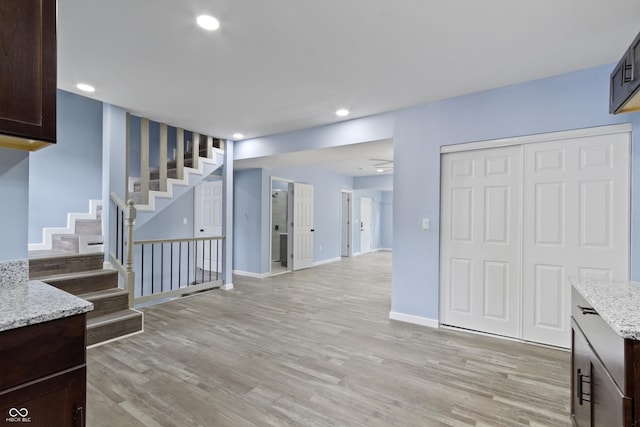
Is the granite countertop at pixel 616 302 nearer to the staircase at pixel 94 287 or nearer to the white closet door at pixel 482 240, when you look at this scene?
the white closet door at pixel 482 240

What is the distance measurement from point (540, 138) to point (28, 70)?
12.6 ft

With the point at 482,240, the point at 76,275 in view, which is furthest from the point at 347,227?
the point at 76,275

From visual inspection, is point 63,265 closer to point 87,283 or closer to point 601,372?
point 87,283

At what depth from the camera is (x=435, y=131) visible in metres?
3.60

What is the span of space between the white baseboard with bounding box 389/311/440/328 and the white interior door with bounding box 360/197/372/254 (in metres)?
6.32

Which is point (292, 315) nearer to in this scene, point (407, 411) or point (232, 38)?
point (407, 411)

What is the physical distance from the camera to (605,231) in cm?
275

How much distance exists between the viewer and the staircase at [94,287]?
3.13 meters

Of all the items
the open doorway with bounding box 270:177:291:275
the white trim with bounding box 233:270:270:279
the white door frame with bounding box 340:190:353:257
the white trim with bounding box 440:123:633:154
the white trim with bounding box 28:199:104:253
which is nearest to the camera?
the white trim with bounding box 440:123:633:154

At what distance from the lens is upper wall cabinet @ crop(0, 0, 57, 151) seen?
115 cm

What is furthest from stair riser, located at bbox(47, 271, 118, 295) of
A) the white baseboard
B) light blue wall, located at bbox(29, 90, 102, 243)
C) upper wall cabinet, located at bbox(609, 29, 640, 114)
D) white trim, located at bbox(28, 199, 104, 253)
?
upper wall cabinet, located at bbox(609, 29, 640, 114)

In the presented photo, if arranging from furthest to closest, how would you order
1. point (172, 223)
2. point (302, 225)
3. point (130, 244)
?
point (302, 225) → point (172, 223) → point (130, 244)

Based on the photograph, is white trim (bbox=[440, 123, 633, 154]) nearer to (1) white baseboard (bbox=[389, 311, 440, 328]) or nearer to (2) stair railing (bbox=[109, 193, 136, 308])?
(1) white baseboard (bbox=[389, 311, 440, 328])

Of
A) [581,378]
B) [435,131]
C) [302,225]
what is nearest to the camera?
[581,378]
